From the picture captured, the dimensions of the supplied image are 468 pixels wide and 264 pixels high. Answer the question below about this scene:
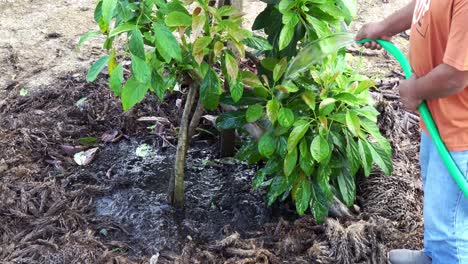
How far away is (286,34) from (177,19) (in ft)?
1.50

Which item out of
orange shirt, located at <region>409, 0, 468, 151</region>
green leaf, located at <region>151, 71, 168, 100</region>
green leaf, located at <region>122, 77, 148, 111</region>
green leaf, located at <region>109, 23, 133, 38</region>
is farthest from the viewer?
green leaf, located at <region>151, 71, 168, 100</region>

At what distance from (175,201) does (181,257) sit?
43 centimetres

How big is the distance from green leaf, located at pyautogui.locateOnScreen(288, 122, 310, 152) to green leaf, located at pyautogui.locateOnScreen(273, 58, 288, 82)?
23cm

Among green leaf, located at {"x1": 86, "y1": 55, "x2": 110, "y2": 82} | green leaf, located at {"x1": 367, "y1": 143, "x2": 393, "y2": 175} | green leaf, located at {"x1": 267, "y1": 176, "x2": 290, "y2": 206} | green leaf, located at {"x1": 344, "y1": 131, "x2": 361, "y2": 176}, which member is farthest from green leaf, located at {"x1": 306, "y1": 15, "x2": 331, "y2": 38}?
green leaf, located at {"x1": 86, "y1": 55, "x2": 110, "y2": 82}

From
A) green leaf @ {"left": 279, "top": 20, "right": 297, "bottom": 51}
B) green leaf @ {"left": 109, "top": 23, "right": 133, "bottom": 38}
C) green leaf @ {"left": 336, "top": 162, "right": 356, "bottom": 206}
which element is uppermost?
green leaf @ {"left": 279, "top": 20, "right": 297, "bottom": 51}

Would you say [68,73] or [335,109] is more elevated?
[335,109]

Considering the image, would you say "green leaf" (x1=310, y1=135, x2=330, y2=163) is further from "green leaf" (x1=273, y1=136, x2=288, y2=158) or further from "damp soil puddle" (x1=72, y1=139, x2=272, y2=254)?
"damp soil puddle" (x1=72, y1=139, x2=272, y2=254)

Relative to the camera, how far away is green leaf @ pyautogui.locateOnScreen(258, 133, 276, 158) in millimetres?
2535

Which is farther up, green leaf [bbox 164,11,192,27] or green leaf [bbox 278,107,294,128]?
green leaf [bbox 164,11,192,27]

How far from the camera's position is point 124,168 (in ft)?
10.6

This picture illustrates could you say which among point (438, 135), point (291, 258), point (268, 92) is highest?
point (438, 135)

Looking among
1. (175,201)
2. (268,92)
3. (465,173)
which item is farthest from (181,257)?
(465,173)

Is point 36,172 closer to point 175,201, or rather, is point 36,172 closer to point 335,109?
point 175,201

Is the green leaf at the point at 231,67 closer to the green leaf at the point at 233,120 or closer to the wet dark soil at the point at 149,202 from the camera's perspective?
the green leaf at the point at 233,120
